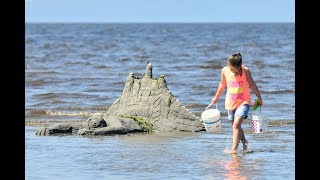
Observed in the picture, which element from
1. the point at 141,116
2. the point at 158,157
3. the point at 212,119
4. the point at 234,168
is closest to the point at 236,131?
the point at 212,119

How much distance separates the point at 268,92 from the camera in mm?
21812

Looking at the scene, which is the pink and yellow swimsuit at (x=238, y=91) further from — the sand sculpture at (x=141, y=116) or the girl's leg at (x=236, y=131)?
the sand sculpture at (x=141, y=116)

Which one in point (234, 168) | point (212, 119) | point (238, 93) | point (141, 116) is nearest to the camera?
point (234, 168)

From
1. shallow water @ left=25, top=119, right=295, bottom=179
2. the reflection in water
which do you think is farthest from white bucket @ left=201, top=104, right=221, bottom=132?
the reflection in water

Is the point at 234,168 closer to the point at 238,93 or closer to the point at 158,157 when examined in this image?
the point at 158,157

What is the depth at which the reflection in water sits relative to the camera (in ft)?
29.2

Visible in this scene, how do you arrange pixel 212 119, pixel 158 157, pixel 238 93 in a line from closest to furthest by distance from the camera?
pixel 158 157 < pixel 238 93 < pixel 212 119

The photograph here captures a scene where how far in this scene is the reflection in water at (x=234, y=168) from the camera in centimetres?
891

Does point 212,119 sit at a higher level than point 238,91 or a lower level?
lower

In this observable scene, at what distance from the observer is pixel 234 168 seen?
31.1ft
